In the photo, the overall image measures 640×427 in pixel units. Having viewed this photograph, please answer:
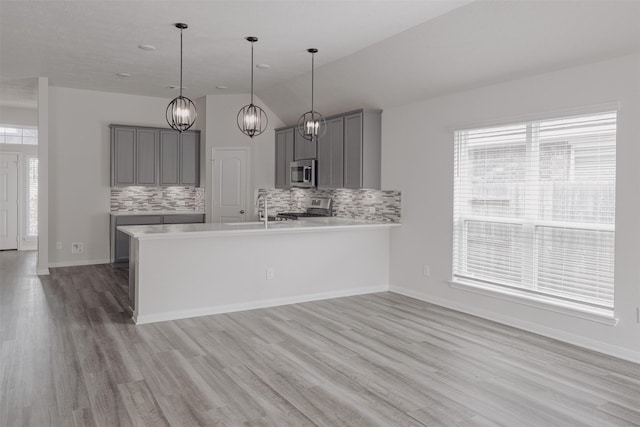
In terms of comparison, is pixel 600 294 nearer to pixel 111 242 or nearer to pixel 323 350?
pixel 323 350

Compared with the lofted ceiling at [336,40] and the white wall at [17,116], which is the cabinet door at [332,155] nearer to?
the lofted ceiling at [336,40]

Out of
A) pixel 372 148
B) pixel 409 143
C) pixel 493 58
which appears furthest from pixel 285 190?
pixel 493 58

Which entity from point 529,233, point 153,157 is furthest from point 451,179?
point 153,157

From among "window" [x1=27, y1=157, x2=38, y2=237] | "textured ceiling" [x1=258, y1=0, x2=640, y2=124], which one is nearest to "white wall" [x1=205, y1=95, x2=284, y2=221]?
"textured ceiling" [x1=258, y1=0, x2=640, y2=124]

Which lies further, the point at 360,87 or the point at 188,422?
the point at 360,87

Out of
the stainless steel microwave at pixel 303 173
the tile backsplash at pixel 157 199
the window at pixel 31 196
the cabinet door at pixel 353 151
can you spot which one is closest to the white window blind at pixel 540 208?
the cabinet door at pixel 353 151

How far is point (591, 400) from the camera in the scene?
3193 millimetres

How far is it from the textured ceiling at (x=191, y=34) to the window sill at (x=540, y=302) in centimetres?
277

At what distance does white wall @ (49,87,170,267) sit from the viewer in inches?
314

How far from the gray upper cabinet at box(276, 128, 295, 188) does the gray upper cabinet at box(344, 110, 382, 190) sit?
5.53 ft

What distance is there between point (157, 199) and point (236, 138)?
6.00 feet

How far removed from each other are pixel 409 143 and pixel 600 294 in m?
2.81

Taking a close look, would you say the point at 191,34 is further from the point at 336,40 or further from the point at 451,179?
the point at 451,179

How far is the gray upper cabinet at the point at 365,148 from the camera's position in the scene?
6535 mm
